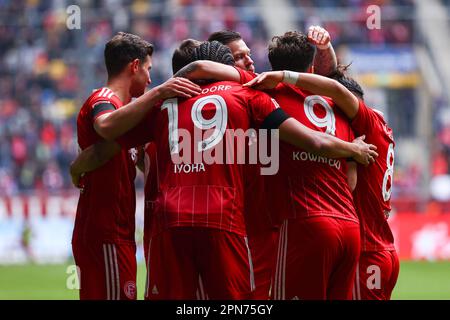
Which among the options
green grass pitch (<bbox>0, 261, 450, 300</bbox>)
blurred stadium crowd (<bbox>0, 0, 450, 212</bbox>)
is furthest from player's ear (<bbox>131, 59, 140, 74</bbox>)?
blurred stadium crowd (<bbox>0, 0, 450, 212</bbox>)

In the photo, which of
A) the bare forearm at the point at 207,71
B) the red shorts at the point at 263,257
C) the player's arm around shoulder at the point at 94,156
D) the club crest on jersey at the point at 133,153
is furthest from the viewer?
the red shorts at the point at 263,257

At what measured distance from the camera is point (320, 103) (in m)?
6.18

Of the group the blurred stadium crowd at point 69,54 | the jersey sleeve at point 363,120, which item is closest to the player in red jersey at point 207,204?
the jersey sleeve at point 363,120

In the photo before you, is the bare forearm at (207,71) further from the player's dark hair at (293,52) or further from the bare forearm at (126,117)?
the player's dark hair at (293,52)

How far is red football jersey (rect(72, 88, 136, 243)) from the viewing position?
658cm

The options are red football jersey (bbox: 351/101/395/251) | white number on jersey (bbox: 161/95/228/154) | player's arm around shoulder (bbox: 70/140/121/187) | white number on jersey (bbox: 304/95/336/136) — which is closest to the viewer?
white number on jersey (bbox: 161/95/228/154)

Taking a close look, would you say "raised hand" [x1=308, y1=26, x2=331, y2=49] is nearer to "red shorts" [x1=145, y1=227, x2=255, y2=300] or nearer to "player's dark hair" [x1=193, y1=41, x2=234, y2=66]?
"player's dark hair" [x1=193, y1=41, x2=234, y2=66]

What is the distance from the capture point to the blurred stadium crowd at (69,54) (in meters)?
19.7

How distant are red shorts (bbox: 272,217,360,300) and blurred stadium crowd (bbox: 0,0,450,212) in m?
12.3

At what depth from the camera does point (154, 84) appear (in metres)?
20.4

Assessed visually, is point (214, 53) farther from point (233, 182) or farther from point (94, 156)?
point (94, 156)

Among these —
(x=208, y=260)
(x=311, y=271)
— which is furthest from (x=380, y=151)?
(x=208, y=260)

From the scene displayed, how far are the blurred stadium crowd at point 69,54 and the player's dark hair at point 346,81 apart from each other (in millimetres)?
11465

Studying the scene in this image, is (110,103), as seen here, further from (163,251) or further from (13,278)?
(13,278)
